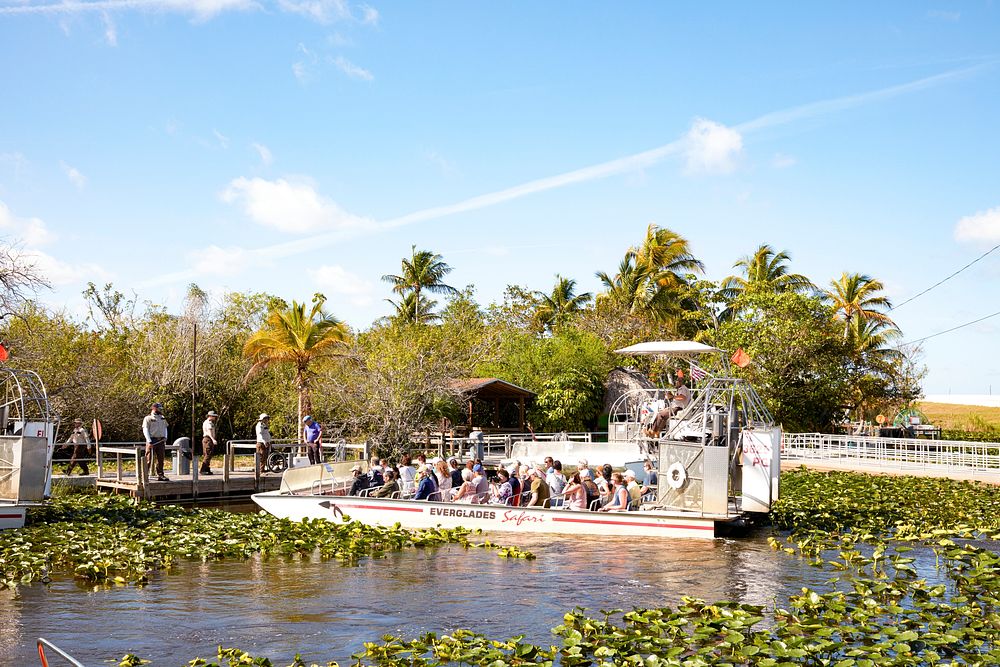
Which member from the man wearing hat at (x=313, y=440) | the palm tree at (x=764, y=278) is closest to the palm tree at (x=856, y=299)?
the palm tree at (x=764, y=278)

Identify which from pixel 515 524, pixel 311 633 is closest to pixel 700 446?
pixel 515 524

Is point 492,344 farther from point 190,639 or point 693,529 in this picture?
point 190,639

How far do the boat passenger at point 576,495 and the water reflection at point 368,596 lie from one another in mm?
1338

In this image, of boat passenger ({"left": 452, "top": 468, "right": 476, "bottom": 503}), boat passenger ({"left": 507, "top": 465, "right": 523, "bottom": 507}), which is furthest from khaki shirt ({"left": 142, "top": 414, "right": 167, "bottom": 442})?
boat passenger ({"left": 507, "top": 465, "right": 523, "bottom": 507})

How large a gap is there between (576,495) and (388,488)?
4369mm

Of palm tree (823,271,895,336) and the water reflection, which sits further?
palm tree (823,271,895,336)

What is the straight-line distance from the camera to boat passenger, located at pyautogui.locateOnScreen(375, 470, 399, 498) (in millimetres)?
21109

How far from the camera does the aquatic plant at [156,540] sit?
50.3 ft

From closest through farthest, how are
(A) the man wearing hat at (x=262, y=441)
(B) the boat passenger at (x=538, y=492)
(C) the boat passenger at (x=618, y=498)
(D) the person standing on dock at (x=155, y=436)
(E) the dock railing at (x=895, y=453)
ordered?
(C) the boat passenger at (x=618, y=498) → (B) the boat passenger at (x=538, y=492) → (D) the person standing on dock at (x=155, y=436) → (A) the man wearing hat at (x=262, y=441) → (E) the dock railing at (x=895, y=453)

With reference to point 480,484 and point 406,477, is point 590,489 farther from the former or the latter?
point 406,477

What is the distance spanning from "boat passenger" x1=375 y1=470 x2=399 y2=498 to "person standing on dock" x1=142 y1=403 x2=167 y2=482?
7.33m

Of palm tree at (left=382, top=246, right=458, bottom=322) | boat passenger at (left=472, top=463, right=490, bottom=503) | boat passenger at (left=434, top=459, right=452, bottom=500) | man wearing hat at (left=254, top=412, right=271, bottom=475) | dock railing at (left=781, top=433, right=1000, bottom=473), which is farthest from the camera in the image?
palm tree at (left=382, top=246, right=458, bottom=322)

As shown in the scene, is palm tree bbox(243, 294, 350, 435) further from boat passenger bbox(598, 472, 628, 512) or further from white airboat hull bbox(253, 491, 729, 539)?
boat passenger bbox(598, 472, 628, 512)

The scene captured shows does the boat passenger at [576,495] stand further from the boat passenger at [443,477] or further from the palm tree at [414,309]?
the palm tree at [414,309]
